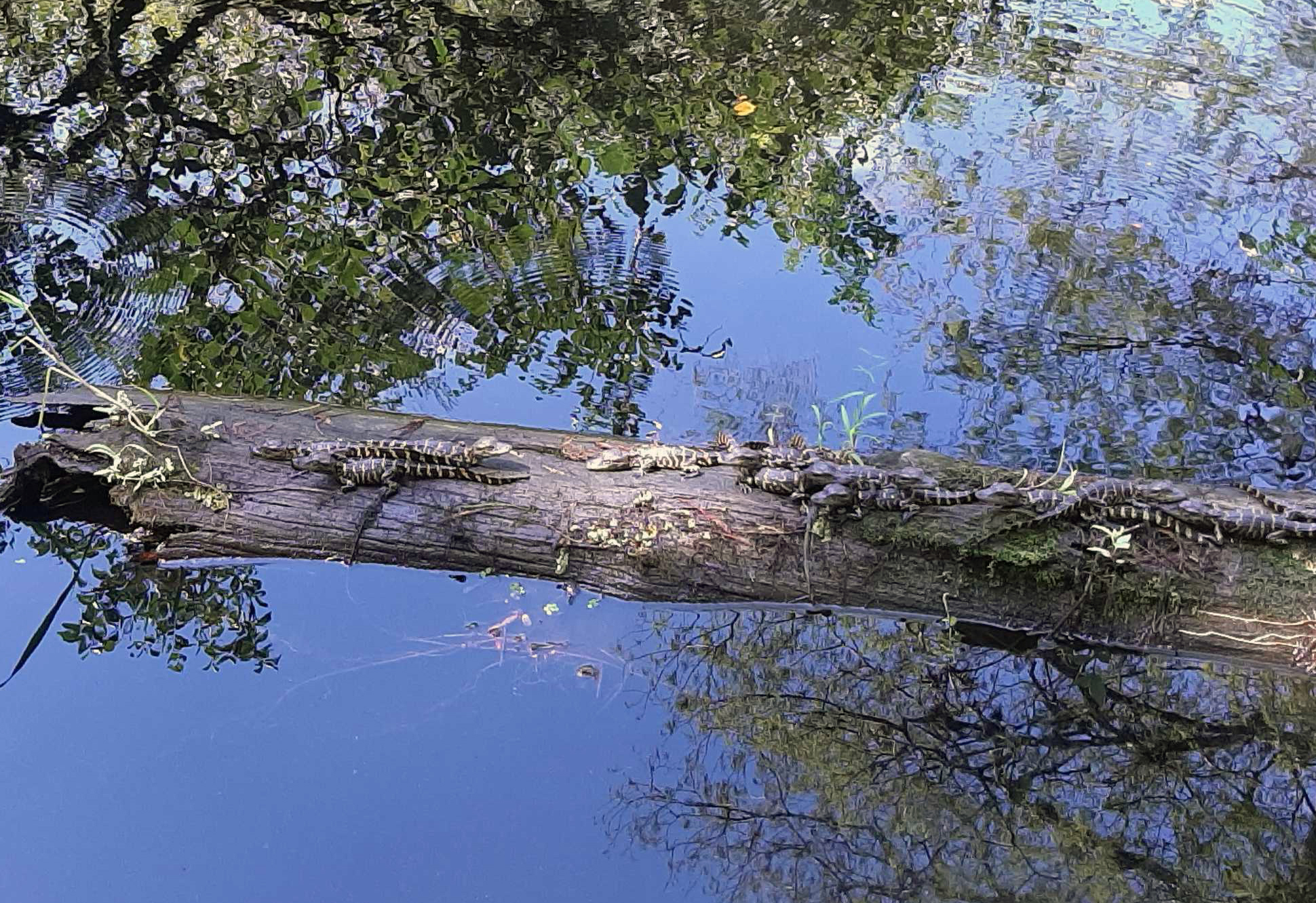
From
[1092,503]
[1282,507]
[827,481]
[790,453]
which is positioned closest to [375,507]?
[790,453]

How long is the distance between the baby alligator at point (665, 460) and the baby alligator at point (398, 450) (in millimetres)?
338

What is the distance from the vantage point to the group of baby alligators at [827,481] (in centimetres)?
310

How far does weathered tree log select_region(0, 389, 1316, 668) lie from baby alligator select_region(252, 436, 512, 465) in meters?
0.05

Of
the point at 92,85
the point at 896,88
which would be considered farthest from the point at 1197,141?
the point at 92,85

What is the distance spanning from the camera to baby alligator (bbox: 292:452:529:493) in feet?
11.1

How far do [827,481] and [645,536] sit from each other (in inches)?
23.5

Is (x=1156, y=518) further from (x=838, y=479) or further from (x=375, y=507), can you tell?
(x=375, y=507)

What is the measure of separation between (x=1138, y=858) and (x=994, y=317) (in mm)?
2639

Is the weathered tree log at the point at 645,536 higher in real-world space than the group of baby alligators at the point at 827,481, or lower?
lower

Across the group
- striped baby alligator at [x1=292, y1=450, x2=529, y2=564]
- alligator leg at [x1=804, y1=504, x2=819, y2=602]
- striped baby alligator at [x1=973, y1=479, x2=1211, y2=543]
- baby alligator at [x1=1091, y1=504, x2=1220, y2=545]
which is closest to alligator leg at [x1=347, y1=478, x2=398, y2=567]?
striped baby alligator at [x1=292, y1=450, x2=529, y2=564]

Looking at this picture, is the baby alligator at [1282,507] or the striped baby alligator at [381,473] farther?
the striped baby alligator at [381,473]

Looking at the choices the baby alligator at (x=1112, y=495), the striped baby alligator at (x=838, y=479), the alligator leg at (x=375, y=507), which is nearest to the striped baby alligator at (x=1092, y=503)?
the baby alligator at (x=1112, y=495)

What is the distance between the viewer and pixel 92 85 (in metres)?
6.49

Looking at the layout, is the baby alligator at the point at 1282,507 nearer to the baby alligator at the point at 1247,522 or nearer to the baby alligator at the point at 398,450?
the baby alligator at the point at 1247,522
